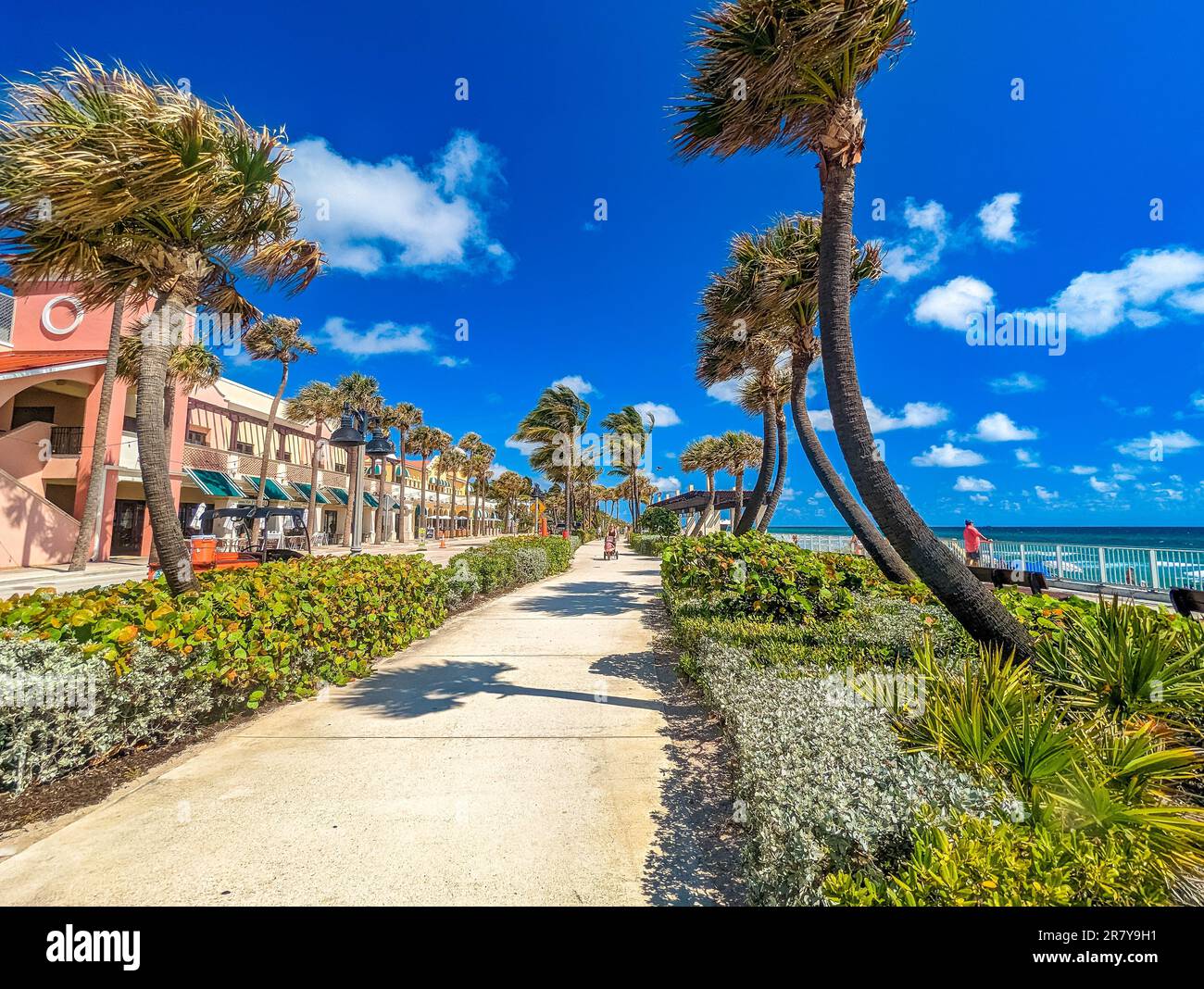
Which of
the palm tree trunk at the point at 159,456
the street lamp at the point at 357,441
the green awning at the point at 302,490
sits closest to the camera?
the palm tree trunk at the point at 159,456

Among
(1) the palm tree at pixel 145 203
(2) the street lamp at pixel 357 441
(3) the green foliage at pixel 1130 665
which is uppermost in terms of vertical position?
(1) the palm tree at pixel 145 203

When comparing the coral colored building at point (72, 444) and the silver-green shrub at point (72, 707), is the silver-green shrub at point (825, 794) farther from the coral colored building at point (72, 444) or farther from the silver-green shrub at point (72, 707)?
the coral colored building at point (72, 444)

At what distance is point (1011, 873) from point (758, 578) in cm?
474

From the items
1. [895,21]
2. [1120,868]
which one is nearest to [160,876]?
[1120,868]

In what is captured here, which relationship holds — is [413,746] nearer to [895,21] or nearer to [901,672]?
[901,672]

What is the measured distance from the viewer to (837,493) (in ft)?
32.3

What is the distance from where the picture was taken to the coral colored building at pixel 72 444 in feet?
61.4

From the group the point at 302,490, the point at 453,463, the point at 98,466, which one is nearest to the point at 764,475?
the point at 98,466

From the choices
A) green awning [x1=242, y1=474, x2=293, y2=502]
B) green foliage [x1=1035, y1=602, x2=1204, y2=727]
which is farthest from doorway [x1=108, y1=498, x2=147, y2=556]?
green foliage [x1=1035, y1=602, x2=1204, y2=727]

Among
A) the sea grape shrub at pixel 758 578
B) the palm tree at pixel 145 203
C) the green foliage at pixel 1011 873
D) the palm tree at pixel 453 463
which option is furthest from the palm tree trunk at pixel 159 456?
the palm tree at pixel 453 463

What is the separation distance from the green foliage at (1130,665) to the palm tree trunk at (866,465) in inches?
11.7

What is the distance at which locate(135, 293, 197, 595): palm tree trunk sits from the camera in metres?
4.98

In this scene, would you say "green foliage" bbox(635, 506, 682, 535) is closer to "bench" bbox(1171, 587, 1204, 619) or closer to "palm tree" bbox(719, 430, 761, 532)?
"palm tree" bbox(719, 430, 761, 532)
